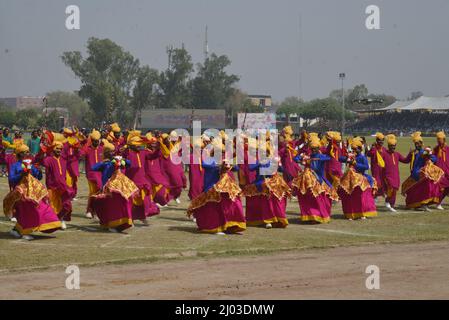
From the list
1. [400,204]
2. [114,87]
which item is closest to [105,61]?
[114,87]

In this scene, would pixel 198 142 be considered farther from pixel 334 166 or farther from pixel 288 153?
pixel 334 166

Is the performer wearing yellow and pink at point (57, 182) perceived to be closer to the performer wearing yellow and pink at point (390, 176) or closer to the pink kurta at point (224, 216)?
the pink kurta at point (224, 216)

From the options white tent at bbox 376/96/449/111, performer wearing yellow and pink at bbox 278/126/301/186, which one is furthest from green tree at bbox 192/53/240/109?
performer wearing yellow and pink at bbox 278/126/301/186

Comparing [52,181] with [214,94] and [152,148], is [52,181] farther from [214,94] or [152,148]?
[214,94]

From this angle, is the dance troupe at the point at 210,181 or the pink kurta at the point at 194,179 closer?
the dance troupe at the point at 210,181

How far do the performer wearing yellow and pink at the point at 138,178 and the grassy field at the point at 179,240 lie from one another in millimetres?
293

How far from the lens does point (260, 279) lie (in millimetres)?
11273

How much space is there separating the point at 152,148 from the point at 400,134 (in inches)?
3085

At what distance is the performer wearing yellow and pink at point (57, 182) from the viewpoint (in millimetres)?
16797

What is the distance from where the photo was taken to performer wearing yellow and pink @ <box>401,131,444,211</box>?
66.9 ft

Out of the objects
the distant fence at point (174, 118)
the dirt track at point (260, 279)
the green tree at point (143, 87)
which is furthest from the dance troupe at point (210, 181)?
the green tree at point (143, 87)

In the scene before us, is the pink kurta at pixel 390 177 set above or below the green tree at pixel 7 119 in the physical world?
below

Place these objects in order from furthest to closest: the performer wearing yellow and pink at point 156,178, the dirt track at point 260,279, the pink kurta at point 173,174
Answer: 1. the pink kurta at point 173,174
2. the performer wearing yellow and pink at point 156,178
3. the dirt track at point 260,279

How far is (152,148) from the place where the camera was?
65.1ft
